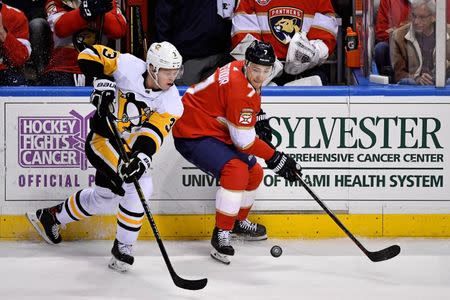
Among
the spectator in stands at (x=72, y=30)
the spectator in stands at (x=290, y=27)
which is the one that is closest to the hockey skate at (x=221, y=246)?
the spectator in stands at (x=290, y=27)

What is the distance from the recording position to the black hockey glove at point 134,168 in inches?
207

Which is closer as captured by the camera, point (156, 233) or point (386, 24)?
point (156, 233)

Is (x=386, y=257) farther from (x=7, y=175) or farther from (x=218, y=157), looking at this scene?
(x=7, y=175)

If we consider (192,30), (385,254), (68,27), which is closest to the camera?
(385,254)

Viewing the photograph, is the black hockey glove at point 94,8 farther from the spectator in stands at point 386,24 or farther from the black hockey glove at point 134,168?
the spectator in stands at point 386,24

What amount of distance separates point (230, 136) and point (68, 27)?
1.13 meters

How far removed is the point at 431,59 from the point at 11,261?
7.68ft

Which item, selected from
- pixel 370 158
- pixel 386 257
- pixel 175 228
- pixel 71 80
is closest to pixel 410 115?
pixel 370 158

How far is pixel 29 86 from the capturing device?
6219 millimetres

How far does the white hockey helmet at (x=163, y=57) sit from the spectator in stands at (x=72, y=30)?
2.85ft

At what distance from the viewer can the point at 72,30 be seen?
632cm

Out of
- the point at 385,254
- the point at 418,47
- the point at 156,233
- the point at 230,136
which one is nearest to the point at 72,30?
the point at 230,136

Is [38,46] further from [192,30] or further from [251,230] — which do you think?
[251,230]

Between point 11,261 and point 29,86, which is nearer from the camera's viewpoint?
point 11,261
